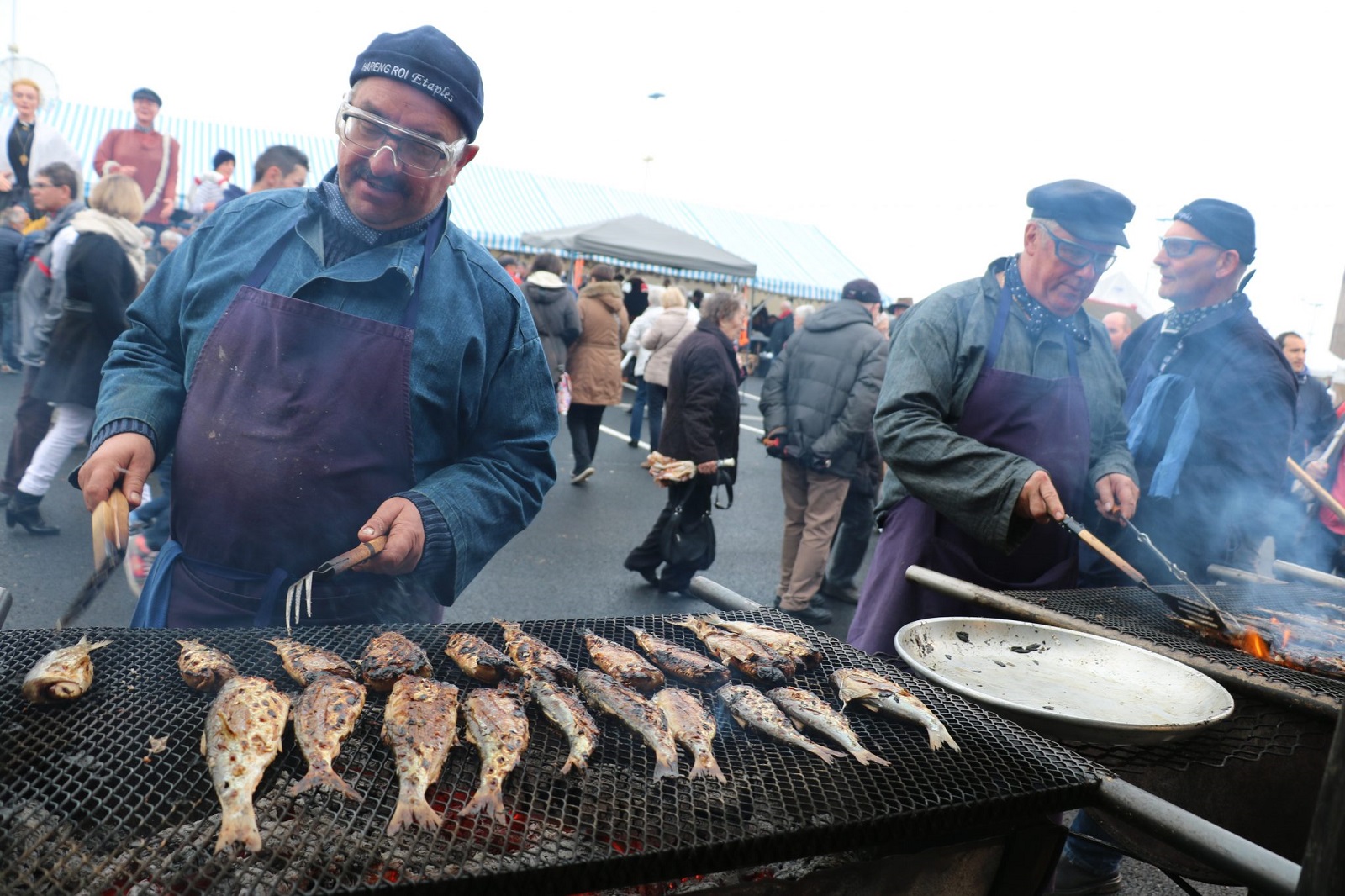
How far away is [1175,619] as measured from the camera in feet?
9.24

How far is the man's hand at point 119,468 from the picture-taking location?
80.9 inches

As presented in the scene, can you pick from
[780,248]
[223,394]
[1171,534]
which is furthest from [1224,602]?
[780,248]

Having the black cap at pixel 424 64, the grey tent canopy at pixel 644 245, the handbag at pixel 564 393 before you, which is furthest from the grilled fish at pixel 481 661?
the grey tent canopy at pixel 644 245

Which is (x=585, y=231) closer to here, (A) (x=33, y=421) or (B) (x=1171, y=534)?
(A) (x=33, y=421)

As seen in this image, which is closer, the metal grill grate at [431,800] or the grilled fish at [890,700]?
the metal grill grate at [431,800]

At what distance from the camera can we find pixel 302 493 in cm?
219

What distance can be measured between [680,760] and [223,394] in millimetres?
1496

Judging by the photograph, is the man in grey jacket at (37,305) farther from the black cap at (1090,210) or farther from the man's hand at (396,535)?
the black cap at (1090,210)

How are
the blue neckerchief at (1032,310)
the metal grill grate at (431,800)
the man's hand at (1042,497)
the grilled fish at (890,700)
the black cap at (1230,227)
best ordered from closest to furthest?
the metal grill grate at (431,800) → the grilled fish at (890,700) → the man's hand at (1042,497) → the blue neckerchief at (1032,310) → the black cap at (1230,227)

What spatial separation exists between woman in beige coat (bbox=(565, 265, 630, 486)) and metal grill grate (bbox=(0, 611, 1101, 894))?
7718mm

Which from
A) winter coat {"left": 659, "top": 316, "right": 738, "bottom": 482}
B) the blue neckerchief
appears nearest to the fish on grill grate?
the blue neckerchief

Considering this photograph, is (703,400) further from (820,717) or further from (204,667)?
(204,667)

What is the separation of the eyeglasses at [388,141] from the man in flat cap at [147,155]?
895 cm

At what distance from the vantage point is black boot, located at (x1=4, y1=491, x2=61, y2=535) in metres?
5.90
